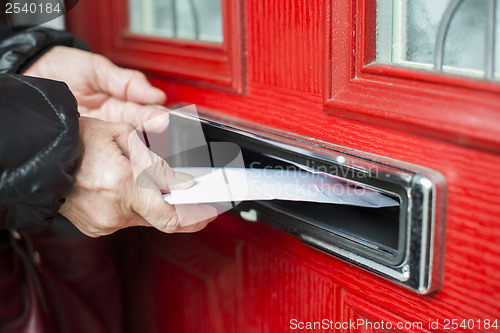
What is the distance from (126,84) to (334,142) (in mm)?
424

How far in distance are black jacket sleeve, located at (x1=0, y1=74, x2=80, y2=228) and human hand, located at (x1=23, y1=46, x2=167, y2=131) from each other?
0.73 feet

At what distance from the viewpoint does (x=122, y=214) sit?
708 mm

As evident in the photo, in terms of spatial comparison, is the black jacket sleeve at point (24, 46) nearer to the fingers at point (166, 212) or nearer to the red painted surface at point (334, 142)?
the red painted surface at point (334, 142)

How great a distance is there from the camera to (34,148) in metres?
0.66

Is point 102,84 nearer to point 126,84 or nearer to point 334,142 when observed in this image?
point 126,84

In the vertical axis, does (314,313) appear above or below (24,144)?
below

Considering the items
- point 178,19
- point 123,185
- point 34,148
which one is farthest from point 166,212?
point 178,19

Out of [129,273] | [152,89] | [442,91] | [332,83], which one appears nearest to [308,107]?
[332,83]

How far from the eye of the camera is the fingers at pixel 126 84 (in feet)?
2.99

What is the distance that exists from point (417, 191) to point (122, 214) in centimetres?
38

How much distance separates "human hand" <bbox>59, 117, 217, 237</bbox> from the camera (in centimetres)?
68

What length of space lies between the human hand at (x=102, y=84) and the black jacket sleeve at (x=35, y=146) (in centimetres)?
22

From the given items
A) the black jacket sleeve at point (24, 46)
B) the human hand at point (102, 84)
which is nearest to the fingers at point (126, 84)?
the human hand at point (102, 84)

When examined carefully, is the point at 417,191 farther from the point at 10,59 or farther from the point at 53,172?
the point at 10,59
